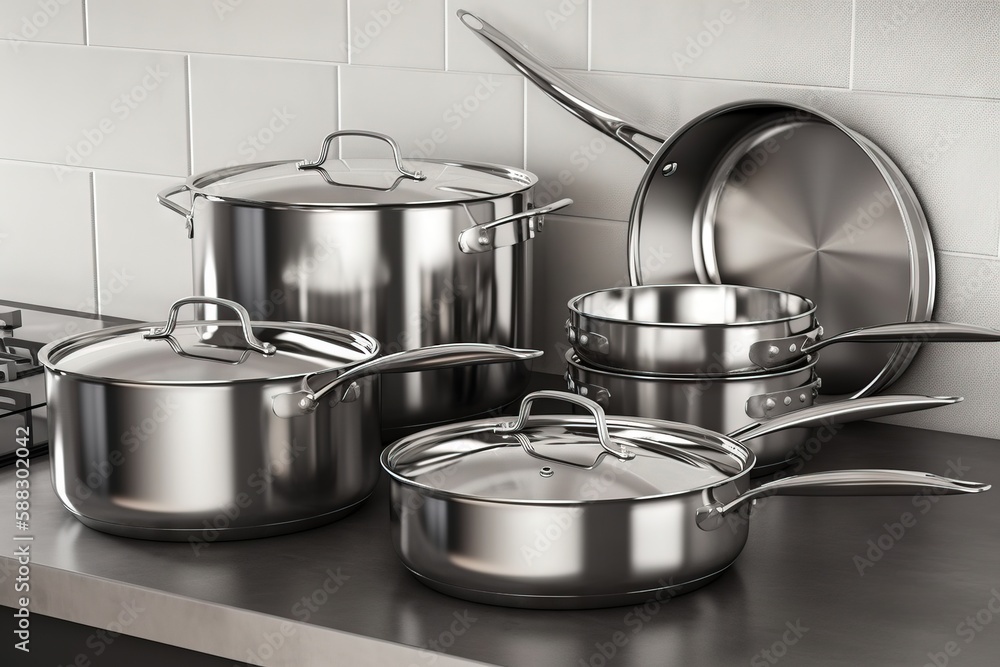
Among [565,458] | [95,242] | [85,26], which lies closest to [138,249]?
[95,242]

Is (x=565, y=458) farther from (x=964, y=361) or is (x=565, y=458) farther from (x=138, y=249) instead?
(x=138, y=249)

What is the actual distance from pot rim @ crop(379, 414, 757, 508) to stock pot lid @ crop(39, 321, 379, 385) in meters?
0.09

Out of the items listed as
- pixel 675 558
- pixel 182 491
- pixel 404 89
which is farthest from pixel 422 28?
pixel 675 558

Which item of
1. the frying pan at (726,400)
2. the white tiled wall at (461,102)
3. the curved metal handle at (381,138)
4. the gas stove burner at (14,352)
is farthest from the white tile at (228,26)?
the frying pan at (726,400)

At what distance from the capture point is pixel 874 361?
1192 millimetres

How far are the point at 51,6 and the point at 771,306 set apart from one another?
3.57ft

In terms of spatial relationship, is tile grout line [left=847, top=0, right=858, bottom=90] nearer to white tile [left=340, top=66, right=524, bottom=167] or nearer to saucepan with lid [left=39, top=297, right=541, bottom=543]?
white tile [left=340, top=66, right=524, bottom=167]

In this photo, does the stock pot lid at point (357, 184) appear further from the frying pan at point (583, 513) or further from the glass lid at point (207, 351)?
the frying pan at point (583, 513)

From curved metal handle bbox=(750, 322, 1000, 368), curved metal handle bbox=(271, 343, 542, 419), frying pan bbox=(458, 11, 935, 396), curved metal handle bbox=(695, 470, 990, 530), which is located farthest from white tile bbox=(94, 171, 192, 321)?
curved metal handle bbox=(695, 470, 990, 530)

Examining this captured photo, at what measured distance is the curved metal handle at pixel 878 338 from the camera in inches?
37.9

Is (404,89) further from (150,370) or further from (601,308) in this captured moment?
(150,370)

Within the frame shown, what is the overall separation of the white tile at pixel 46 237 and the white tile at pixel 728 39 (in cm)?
81

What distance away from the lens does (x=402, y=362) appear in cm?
90

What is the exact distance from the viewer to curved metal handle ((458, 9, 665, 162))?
124 centimetres
